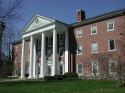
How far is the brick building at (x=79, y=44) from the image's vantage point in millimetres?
39531

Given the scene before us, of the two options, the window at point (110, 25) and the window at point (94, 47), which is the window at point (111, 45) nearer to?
the window at point (110, 25)

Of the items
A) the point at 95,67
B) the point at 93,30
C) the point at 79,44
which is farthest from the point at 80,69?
the point at 93,30

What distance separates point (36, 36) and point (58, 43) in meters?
6.22

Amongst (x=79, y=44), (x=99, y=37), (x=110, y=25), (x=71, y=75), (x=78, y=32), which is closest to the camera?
(x=110, y=25)

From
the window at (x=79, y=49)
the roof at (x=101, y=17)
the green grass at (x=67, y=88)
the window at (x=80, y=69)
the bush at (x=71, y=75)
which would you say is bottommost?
the green grass at (x=67, y=88)

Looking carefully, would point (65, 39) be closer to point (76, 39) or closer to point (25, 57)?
point (76, 39)

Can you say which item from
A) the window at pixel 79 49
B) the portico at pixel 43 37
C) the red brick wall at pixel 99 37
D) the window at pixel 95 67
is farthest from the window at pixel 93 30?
the portico at pixel 43 37

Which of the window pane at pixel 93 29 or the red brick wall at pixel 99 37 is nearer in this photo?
the red brick wall at pixel 99 37

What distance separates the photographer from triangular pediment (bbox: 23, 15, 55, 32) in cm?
4844

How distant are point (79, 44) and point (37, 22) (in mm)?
10815

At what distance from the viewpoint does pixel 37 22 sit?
169 ft

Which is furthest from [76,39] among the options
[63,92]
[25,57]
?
[63,92]

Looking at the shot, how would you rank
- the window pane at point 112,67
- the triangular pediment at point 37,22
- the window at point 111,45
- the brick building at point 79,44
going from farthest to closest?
the triangular pediment at point 37,22 < the window at point 111,45 < the brick building at point 79,44 < the window pane at point 112,67

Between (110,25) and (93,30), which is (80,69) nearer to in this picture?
(93,30)
